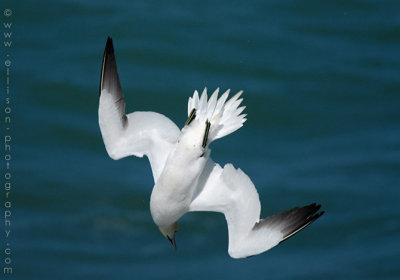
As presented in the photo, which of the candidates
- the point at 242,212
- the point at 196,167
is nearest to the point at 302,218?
the point at 242,212

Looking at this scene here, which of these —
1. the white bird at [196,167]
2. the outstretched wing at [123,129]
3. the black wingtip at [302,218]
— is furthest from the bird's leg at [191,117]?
the black wingtip at [302,218]

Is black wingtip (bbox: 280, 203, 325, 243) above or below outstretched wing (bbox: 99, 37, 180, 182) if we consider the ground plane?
below

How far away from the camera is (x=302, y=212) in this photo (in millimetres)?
6613

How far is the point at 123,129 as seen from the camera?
6.84 m

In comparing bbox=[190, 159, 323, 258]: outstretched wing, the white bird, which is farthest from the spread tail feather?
bbox=[190, 159, 323, 258]: outstretched wing

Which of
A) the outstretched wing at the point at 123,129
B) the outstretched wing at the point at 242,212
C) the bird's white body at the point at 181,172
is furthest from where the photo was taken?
the outstretched wing at the point at 123,129

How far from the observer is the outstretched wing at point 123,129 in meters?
6.75

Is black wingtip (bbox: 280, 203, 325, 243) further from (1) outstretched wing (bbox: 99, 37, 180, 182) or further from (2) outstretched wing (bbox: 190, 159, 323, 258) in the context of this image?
(1) outstretched wing (bbox: 99, 37, 180, 182)

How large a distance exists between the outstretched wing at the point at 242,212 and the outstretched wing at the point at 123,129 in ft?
1.32

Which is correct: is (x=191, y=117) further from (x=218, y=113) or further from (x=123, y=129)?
(x=123, y=129)

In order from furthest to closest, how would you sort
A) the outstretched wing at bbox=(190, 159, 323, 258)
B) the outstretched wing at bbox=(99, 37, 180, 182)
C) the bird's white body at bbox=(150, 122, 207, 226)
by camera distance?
→ the outstretched wing at bbox=(99, 37, 180, 182) < the outstretched wing at bbox=(190, 159, 323, 258) < the bird's white body at bbox=(150, 122, 207, 226)

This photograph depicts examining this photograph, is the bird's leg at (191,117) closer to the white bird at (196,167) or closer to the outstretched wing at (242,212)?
the white bird at (196,167)

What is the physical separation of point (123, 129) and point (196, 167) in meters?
0.81

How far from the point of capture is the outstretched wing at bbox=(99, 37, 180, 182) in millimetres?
6750
